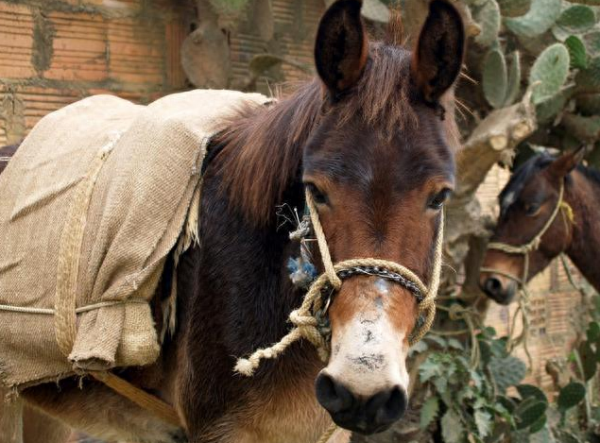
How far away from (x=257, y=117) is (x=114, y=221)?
0.51m

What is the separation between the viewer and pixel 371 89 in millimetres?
1777

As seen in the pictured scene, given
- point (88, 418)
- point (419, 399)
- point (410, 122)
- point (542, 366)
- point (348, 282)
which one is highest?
point (410, 122)

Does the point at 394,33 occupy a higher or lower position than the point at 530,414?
higher

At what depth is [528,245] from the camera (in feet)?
14.9

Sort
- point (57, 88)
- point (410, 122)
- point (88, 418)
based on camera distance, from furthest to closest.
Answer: point (57, 88), point (88, 418), point (410, 122)

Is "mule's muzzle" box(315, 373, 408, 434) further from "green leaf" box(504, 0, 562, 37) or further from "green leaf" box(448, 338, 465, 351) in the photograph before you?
"green leaf" box(504, 0, 562, 37)

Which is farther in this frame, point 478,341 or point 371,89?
point 478,341

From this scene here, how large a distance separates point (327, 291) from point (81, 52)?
2.60 meters

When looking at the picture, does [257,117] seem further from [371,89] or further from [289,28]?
[289,28]

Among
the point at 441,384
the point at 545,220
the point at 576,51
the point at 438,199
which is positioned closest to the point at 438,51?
the point at 438,199

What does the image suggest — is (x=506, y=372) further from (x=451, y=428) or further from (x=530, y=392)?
(x=451, y=428)

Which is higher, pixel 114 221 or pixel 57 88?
pixel 114 221

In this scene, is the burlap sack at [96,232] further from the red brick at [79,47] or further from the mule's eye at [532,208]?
the mule's eye at [532,208]

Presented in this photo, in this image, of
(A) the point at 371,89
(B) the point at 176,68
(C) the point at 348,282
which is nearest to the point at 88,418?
(C) the point at 348,282
